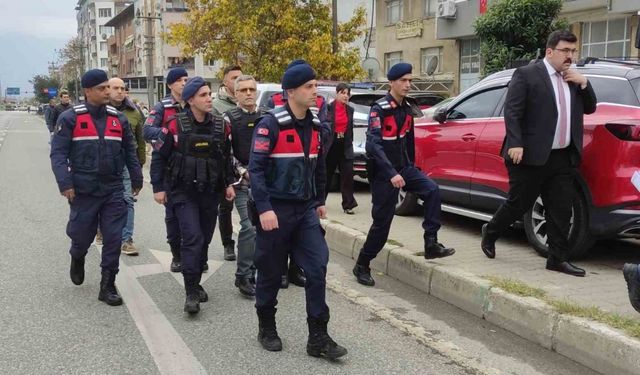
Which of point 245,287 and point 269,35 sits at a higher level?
point 269,35

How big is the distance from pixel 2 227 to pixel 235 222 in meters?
3.06

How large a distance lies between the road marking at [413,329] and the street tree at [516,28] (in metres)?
10.1

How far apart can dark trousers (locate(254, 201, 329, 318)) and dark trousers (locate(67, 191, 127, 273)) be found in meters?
1.66

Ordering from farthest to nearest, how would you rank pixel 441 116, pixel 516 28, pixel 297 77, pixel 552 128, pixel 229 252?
pixel 516 28
pixel 441 116
pixel 229 252
pixel 552 128
pixel 297 77

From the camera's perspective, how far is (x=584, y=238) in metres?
5.24

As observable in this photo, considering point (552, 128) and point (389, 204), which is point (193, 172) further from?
point (552, 128)

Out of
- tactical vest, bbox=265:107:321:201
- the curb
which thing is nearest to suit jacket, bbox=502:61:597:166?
the curb

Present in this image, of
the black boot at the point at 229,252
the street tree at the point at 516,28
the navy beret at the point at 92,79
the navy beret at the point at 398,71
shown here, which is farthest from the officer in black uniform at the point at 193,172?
the street tree at the point at 516,28

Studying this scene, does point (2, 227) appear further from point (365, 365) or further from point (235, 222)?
point (365, 365)

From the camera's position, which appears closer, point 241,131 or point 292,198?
point 292,198

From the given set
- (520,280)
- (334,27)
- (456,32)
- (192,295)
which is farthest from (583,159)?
(456,32)

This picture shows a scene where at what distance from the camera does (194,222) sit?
4.70 m

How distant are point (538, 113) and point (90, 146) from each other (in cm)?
353

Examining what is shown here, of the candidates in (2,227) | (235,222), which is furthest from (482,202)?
(2,227)
